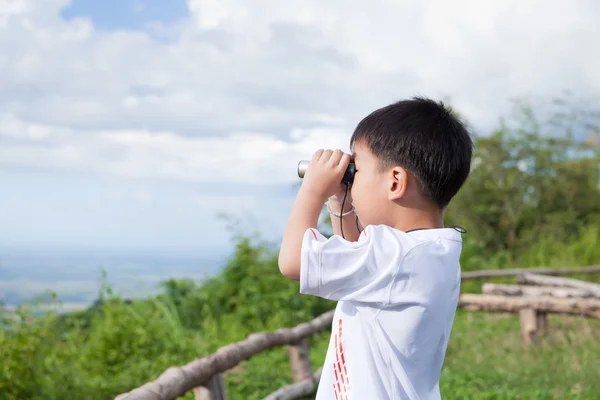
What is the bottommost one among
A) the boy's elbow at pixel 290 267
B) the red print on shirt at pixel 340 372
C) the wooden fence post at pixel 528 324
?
the wooden fence post at pixel 528 324

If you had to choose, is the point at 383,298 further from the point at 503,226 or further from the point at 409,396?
the point at 503,226

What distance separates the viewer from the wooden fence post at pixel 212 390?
3.56 metres

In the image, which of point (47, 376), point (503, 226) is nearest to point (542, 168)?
point (503, 226)

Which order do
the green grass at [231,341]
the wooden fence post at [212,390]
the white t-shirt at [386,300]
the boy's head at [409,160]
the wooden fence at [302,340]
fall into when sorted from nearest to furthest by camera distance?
the white t-shirt at [386,300] → the boy's head at [409,160] → the wooden fence at [302,340] → the wooden fence post at [212,390] → the green grass at [231,341]

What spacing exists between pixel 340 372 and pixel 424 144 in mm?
649

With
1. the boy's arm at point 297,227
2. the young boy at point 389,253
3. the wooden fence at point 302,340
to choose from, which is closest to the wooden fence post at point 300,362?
the wooden fence at point 302,340

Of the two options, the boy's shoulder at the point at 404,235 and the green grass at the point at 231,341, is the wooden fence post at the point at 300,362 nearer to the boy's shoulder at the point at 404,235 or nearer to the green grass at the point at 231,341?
the green grass at the point at 231,341

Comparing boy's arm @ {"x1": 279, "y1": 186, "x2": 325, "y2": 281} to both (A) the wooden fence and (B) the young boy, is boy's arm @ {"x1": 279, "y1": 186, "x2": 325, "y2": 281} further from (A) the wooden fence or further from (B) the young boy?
(A) the wooden fence

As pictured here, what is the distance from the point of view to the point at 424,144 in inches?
71.2

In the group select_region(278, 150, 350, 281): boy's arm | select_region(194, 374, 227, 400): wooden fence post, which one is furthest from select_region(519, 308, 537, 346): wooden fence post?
select_region(278, 150, 350, 281): boy's arm

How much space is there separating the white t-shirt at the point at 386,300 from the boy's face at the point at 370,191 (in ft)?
0.32

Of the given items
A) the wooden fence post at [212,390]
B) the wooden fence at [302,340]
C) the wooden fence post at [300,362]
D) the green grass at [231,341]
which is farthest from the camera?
the wooden fence post at [300,362]

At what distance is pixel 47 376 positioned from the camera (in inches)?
186

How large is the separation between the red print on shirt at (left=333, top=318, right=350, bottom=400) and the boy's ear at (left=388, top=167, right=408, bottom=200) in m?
0.38
